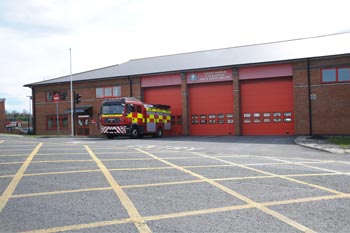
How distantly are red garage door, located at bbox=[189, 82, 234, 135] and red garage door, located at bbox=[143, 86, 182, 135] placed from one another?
1069 mm

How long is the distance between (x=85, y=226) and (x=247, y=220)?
6.88 ft

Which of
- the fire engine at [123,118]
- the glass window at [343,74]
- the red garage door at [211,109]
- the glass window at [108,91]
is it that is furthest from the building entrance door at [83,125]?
the glass window at [343,74]

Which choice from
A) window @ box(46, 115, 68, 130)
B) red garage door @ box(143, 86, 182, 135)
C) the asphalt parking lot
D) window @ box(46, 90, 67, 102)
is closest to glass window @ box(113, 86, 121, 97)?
red garage door @ box(143, 86, 182, 135)

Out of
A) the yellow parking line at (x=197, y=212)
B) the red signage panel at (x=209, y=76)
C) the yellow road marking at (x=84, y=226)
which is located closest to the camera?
the yellow road marking at (x=84, y=226)

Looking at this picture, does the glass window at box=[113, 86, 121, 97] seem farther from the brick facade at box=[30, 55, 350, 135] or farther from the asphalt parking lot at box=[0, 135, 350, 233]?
the asphalt parking lot at box=[0, 135, 350, 233]

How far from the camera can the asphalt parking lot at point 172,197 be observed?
4484mm

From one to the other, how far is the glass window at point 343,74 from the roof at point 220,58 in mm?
1168

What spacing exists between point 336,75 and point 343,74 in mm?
440

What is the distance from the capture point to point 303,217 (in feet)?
15.5

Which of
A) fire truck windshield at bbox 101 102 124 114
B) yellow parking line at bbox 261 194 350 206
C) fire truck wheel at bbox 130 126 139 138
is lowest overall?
yellow parking line at bbox 261 194 350 206

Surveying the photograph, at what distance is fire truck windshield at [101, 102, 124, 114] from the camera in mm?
23203

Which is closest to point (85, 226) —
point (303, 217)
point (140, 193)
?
point (140, 193)

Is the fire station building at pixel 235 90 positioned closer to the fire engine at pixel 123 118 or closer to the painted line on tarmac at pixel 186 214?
the fire engine at pixel 123 118

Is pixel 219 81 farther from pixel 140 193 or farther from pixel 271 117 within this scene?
pixel 140 193
